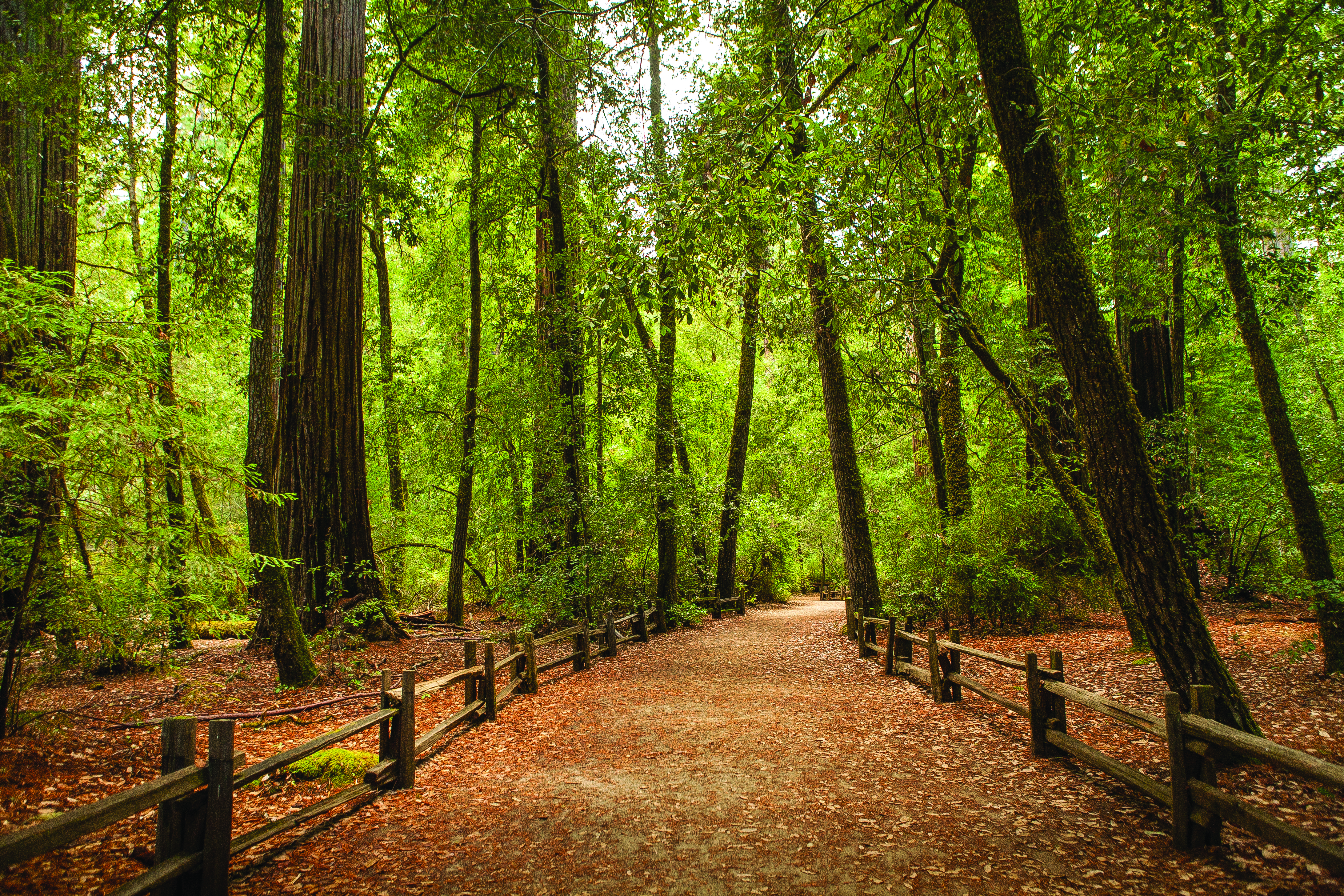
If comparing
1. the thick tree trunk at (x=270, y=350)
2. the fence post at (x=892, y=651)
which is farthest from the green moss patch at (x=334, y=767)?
the fence post at (x=892, y=651)

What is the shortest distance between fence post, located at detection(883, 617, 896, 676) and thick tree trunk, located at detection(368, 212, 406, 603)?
9406 millimetres

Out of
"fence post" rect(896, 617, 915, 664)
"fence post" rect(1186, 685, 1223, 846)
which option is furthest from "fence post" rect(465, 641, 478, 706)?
"fence post" rect(1186, 685, 1223, 846)

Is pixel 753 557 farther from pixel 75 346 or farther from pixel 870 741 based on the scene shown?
pixel 75 346

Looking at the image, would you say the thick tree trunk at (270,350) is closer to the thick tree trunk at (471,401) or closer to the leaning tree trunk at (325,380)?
the leaning tree trunk at (325,380)

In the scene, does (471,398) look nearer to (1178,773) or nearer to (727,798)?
(727,798)

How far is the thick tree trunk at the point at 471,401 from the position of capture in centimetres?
1354

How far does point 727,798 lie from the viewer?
5.08 meters

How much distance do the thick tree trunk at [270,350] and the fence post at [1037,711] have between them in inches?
297

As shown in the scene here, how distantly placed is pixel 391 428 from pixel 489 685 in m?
9.66

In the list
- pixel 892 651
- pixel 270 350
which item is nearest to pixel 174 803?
pixel 270 350

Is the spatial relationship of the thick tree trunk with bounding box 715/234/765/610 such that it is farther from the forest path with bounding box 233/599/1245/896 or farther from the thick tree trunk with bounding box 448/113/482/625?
the forest path with bounding box 233/599/1245/896

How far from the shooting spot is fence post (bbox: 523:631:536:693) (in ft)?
29.3

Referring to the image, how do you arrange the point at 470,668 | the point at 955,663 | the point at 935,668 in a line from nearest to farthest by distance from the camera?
1. the point at 470,668
2. the point at 955,663
3. the point at 935,668

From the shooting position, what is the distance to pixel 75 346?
4.70m
